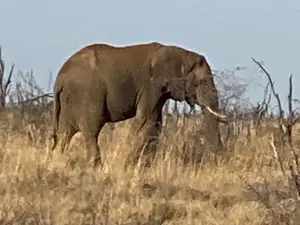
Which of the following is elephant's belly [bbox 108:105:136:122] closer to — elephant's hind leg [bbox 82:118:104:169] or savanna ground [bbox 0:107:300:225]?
elephant's hind leg [bbox 82:118:104:169]

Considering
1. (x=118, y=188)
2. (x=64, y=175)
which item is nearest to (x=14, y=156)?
(x=64, y=175)

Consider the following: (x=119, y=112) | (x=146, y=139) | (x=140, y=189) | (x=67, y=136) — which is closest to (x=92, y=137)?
(x=67, y=136)

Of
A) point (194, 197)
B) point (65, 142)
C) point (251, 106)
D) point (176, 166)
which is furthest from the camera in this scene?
point (251, 106)

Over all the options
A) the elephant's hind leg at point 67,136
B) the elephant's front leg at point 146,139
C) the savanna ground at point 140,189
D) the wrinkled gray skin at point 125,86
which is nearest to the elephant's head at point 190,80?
the wrinkled gray skin at point 125,86

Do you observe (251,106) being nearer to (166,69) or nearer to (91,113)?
(166,69)

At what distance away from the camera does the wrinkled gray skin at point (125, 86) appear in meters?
12.8

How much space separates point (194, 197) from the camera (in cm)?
884

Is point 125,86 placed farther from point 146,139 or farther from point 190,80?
point 146,139

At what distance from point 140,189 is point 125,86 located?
4319mm

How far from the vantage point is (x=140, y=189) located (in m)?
8.81

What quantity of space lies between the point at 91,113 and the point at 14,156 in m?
2.86

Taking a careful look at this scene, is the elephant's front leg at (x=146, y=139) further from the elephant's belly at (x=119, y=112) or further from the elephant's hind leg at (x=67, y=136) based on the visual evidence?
the elephant's hind leg at (x=67, y=136)

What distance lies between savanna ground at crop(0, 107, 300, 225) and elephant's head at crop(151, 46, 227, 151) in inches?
31.5

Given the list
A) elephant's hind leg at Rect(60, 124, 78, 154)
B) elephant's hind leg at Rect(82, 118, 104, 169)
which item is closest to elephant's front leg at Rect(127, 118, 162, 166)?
elephant's hind leg at Rect(82, 118, 104, 169)
